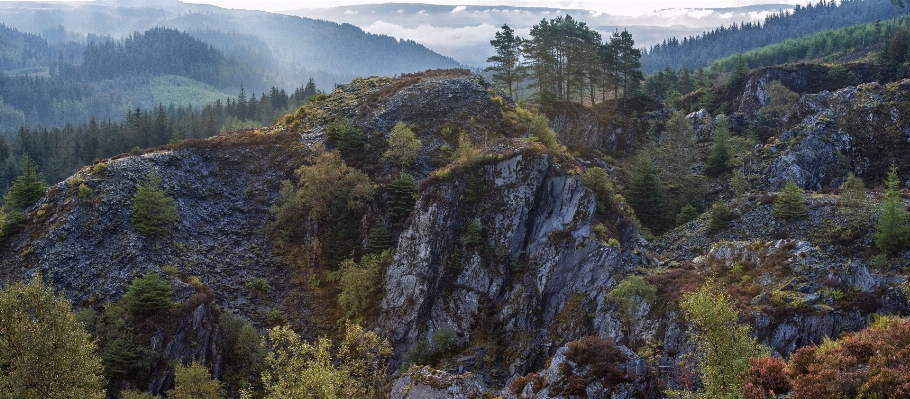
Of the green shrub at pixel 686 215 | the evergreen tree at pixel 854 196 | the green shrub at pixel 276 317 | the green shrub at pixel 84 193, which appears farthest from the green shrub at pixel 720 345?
the green shrub at pixel 84 193

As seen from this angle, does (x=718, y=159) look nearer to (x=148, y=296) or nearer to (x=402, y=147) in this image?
(x=402, y=147)

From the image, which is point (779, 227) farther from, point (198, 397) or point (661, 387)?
point (198, 397)

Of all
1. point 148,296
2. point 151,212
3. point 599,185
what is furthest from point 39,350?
point 599,185

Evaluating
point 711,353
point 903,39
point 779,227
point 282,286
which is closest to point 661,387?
→ point 711,353

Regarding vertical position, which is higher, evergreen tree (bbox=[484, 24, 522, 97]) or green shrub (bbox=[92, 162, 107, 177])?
evergreen tree (bbox=[484, 24, 522, 97])

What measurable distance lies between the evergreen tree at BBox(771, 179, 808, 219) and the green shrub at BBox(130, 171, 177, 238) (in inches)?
2234

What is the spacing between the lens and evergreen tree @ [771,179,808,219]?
148 feet

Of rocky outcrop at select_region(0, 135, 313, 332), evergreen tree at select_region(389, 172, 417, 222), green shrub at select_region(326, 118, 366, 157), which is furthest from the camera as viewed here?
green shrub at select_region(326, 118, 366, 157)

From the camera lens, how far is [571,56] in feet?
290

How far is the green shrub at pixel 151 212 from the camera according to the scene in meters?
47.5

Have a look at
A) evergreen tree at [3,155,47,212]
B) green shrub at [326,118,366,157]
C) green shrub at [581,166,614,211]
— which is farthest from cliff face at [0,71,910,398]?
evergreen tree at [3,155,47,212]

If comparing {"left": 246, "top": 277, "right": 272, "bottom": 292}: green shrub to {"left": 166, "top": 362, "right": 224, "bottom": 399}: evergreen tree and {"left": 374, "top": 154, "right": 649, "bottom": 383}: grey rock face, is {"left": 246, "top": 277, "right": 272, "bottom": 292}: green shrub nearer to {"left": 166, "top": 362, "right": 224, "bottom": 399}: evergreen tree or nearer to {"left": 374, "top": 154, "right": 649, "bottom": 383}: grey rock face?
{"left": 374, "top": 154, "right": 649, "bottom": 383}: grey rock face

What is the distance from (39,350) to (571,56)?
8154 cm

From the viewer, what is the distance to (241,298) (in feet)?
157
